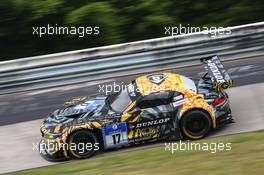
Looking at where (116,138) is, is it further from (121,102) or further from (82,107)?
(82,107)

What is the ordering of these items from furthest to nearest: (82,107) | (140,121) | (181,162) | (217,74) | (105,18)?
(105,18) → (217,74) → (82,107) → (140,121) → (181,162)

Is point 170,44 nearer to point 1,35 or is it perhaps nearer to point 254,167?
point 1,35

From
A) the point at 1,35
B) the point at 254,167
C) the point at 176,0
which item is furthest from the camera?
the point at 176,0

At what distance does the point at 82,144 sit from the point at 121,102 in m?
1.16

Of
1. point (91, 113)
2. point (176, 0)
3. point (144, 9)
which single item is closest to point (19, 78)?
point (91, 113)

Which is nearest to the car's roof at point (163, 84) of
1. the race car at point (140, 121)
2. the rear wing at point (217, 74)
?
the race car at point (140, 121)

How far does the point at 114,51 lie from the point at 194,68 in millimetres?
2148

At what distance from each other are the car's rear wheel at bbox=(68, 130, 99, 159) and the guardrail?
348 cm

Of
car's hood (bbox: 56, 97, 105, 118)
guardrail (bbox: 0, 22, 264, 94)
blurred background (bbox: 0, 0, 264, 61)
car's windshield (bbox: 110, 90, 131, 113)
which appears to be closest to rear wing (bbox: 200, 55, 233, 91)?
car's windshield (bbox: 110, 90, 131, 113)

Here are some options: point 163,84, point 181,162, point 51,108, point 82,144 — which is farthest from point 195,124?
point 51,108

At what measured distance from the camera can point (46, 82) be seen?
14.0 meters

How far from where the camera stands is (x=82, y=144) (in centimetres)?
1084

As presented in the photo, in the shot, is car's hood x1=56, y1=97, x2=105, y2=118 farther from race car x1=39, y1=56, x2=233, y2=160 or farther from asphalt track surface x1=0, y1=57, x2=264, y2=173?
asphalt track surface x1=0, y1=57, x2=264, y2=173

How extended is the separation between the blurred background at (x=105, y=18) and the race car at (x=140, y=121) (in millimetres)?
5507
